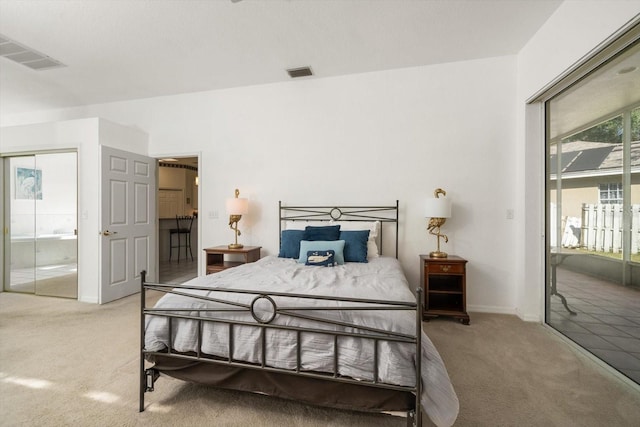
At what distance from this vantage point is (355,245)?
3.07m

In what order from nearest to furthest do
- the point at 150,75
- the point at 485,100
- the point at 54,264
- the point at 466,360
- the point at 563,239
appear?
the point at 466,360 < the point at 563,239 < the point at 485,100 < the point at 150,75 < the point at 54,264

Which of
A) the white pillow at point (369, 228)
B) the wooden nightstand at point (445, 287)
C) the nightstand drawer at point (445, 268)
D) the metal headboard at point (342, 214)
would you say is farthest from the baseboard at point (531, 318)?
the white pillow at point (369, 228)

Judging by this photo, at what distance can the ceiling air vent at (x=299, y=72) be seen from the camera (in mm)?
3582

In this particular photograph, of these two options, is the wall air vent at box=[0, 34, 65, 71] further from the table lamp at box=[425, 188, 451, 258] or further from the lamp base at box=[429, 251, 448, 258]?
the lamp base at box=[429, 251, 448, 258]

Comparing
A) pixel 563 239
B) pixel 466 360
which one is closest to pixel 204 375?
pixel 466 360

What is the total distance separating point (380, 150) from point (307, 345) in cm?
276

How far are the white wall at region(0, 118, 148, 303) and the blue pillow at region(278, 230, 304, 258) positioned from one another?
8.43 feet

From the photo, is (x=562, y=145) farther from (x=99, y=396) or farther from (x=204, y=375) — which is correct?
(x=99, y=396)

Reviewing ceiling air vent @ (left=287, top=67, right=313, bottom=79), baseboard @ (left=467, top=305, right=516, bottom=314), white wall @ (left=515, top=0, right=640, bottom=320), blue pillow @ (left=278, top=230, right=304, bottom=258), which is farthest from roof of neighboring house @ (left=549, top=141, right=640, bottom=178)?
ceiling air vent @ (left=287, top=67, right=313, bottom=79)

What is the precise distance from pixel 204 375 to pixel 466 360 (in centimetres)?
202

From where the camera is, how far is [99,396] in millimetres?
1823

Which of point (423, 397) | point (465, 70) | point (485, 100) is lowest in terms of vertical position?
point (423, 397)

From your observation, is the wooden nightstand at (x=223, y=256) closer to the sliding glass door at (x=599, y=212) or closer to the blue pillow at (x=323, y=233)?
the blue pillow at (x=323, y=233)

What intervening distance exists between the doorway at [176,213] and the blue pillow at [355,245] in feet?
13.0
